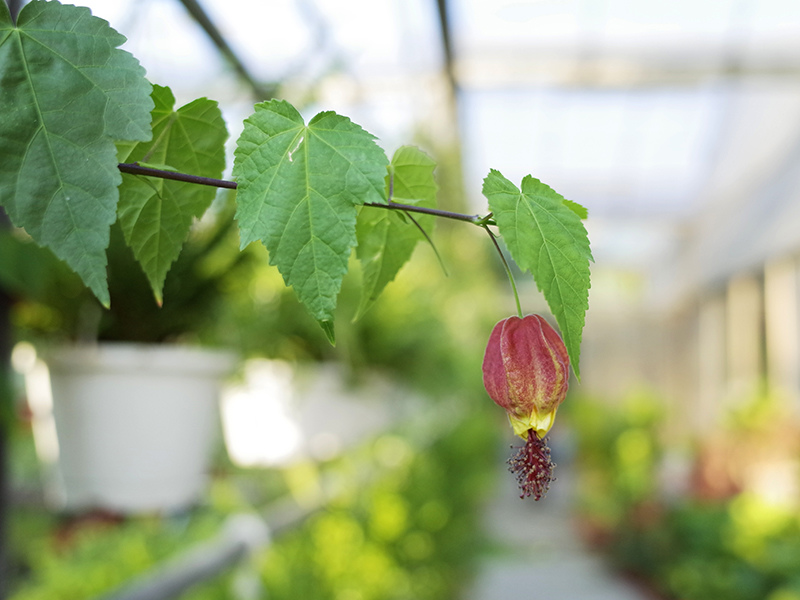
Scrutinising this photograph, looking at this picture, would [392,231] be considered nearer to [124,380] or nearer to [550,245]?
[550,245]

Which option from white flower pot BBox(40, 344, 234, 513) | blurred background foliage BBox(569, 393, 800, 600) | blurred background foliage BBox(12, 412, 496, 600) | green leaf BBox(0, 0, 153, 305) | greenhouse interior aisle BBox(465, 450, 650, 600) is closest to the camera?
green leaf BBox(0, 0, 153, 305)

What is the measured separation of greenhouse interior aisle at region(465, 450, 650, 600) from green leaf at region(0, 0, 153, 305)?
503 cm

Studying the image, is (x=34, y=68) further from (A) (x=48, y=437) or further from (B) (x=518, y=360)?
(A) (x=48, y=437)

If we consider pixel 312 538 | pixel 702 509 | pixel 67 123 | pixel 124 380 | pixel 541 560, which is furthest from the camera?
pixel 541 560

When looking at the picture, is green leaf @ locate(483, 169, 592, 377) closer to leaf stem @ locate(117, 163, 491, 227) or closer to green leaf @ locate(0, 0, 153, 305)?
leaf stem @ locate(117, 163, 491, 227)

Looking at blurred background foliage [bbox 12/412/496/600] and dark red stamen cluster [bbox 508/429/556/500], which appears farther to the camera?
blurred background foliage [bbox 12/412/496/600]

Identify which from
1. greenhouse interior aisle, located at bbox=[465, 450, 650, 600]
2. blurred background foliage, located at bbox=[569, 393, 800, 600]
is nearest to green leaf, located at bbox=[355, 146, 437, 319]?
blurred background foliage, located at bbox=[569, 393, 800, 600]

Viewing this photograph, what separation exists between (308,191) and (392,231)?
0.09m

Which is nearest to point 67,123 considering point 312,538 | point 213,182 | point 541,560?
point 213,182

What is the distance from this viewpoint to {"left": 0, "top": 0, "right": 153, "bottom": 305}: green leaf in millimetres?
221

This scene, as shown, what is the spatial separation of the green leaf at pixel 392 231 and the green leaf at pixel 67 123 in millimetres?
106

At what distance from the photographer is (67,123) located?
0.23 metres

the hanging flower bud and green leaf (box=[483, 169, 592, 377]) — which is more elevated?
green leaf (box=[483, 169, 592, 377])

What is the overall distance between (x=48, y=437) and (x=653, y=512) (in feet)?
19.9
